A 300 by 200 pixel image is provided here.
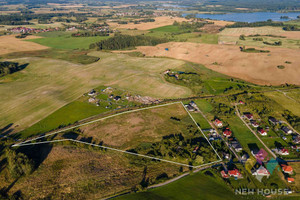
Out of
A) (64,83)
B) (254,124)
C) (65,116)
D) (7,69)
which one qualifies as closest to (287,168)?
(254,124)

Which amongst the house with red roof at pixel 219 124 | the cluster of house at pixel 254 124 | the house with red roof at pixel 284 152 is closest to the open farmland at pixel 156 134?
the house with red roof at pixel 219 124

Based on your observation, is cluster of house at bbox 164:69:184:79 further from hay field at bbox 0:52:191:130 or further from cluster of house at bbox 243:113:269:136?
cluster of house at bbox 243:113:269:136

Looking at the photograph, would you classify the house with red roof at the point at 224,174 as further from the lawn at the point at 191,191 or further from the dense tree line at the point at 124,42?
the dense tree line at the point at 124,42

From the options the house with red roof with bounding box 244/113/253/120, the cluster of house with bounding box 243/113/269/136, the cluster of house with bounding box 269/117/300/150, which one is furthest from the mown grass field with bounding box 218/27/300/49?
the cluster of house with bounding box 269/117/300/150

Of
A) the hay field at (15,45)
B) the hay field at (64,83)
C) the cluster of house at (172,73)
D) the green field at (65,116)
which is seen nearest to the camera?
the green field at (65,116)

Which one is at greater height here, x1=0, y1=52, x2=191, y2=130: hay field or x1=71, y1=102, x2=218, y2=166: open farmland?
x1=0, y1=52, x2=191, y2=130: hay field
